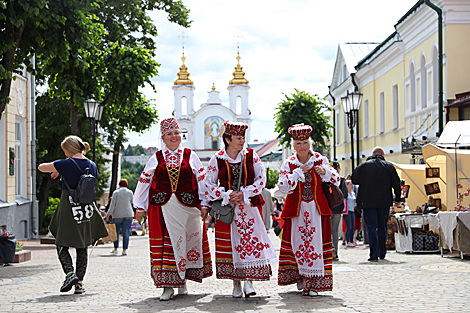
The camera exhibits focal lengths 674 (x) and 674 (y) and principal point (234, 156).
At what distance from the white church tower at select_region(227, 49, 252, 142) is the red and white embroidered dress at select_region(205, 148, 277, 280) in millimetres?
107908

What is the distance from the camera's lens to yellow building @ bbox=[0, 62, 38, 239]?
19.6m

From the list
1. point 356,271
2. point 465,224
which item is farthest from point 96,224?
point 465,224

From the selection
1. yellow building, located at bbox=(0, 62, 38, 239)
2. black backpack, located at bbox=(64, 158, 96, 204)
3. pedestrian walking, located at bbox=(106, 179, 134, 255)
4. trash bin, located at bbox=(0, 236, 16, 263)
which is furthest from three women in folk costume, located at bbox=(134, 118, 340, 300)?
yellow building, located at bbox=(0, 62, 38, 239)

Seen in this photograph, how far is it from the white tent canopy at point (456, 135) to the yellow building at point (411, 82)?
4936 millimetres

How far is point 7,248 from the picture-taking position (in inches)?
489

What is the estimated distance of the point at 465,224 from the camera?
1102cm

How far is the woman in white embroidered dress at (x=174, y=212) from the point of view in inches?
287

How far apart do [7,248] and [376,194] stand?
22.1ft

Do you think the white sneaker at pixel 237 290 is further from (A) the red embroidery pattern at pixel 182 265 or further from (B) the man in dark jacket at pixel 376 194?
(B) the man in dark jacket at pixel 376 194

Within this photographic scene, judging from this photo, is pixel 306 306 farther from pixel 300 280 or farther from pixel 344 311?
pixel 300 280

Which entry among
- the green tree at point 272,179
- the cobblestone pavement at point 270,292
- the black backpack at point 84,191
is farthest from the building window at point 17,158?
the green tree at point 272,179

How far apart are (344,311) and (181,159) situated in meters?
2.53

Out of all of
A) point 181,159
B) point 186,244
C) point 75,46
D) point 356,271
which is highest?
point 75,46

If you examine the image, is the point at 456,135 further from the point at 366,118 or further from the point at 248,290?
the point at 366,118
